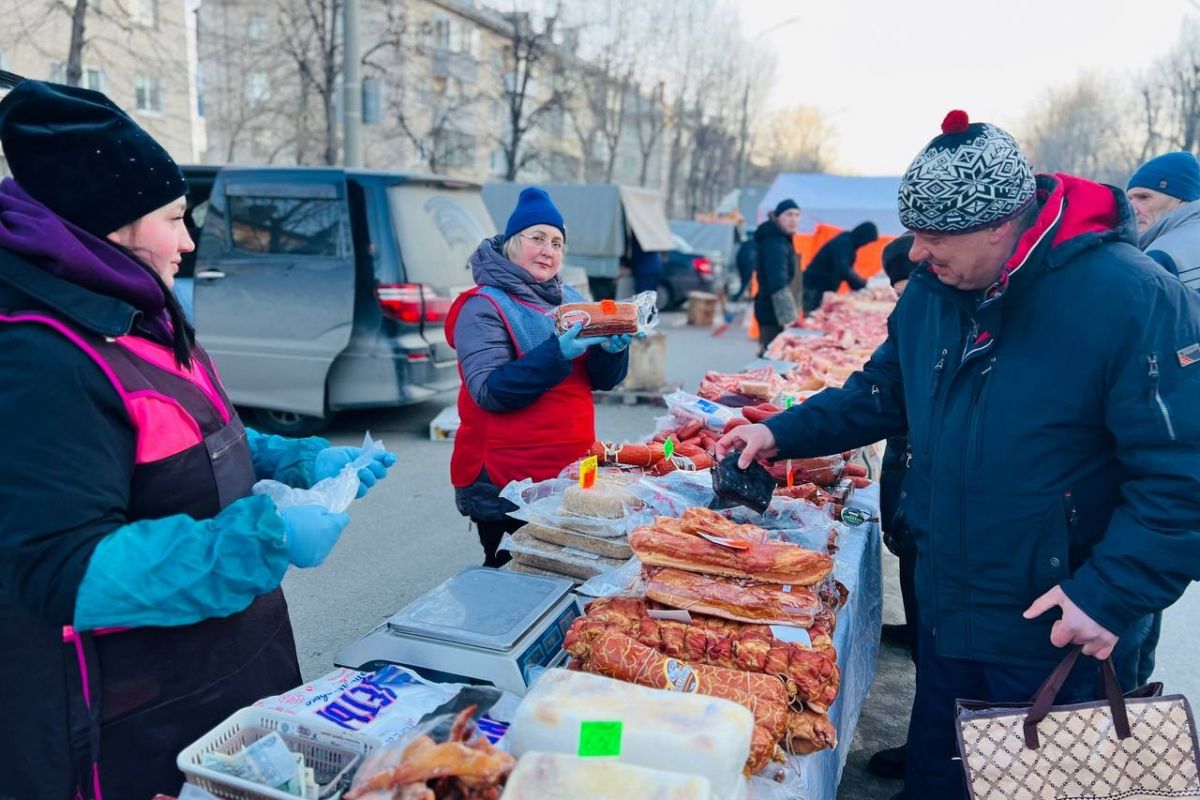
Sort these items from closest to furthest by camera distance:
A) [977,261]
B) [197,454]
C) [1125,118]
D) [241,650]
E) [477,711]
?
1. [477,711]
2. [197,454]
3. [241,650]
4. [977,261]
5. [1125,118]

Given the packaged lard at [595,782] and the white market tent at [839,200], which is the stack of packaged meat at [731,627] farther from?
the white market tent at [839,200]

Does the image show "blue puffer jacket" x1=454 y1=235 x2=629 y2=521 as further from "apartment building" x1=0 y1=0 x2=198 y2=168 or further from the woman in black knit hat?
"apartment building" x1=0 y1=0 x2=198 y2=168

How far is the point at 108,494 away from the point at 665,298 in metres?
19.2

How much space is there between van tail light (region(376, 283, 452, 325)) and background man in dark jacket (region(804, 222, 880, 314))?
19.2 feet

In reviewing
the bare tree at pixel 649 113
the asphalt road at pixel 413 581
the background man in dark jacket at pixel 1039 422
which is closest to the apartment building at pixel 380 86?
the bare tree at pixel 649 113

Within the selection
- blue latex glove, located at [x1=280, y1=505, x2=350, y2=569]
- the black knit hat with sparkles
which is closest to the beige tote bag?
blue latex glove, located at [x1=280, y1=505, x2=350, y2=569]

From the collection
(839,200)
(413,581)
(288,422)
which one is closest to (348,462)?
(413,581)

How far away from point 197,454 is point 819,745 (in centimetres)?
141

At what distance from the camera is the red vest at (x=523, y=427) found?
3.10 metres

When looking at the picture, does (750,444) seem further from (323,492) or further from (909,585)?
(909,585)

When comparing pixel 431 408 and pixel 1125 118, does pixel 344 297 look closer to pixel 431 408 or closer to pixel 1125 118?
pixel 431 408

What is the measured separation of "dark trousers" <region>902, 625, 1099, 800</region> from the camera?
2.04 m

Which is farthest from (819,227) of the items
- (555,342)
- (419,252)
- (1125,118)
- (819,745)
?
(1125,118)

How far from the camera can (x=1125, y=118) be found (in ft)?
156
